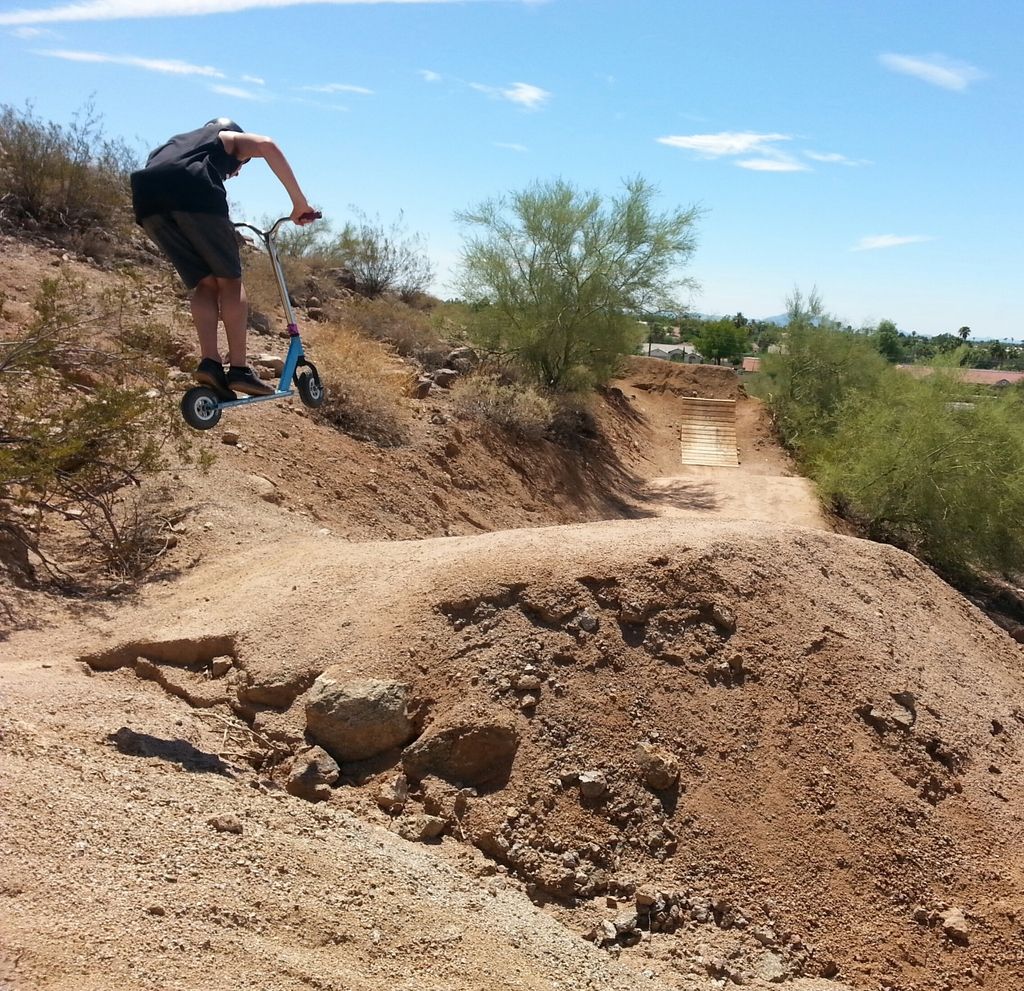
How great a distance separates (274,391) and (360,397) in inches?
241

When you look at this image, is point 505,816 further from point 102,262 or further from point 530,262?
point 530,262

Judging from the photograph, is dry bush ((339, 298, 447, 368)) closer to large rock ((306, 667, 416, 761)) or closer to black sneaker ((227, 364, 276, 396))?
black sneaker ((227, 364, 276, 396))

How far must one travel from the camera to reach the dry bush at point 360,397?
37.4 feet

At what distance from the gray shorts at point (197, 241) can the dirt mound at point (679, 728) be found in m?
1.87

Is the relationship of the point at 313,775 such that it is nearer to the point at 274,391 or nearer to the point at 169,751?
the point at 169,751

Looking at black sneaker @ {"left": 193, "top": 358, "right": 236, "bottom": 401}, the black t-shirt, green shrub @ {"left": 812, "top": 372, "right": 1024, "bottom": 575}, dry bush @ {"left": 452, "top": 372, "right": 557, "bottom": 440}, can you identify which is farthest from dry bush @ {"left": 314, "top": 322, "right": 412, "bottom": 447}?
green shrub @ {"left": 812, "top": 372, "right": 1024, "bottom": 575}

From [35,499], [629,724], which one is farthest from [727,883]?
[35,499]

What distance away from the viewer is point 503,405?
1461 cm

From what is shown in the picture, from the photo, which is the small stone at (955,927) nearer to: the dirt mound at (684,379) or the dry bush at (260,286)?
the dry bush at (260,286)

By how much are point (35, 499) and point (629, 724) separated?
4.84 metres

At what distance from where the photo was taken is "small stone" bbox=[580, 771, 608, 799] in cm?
436

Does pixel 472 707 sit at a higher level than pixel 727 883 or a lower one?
higher

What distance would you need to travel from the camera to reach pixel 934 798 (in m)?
4.87

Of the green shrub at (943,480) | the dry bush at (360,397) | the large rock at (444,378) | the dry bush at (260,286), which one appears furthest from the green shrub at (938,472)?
the dry bush at (260,286)
